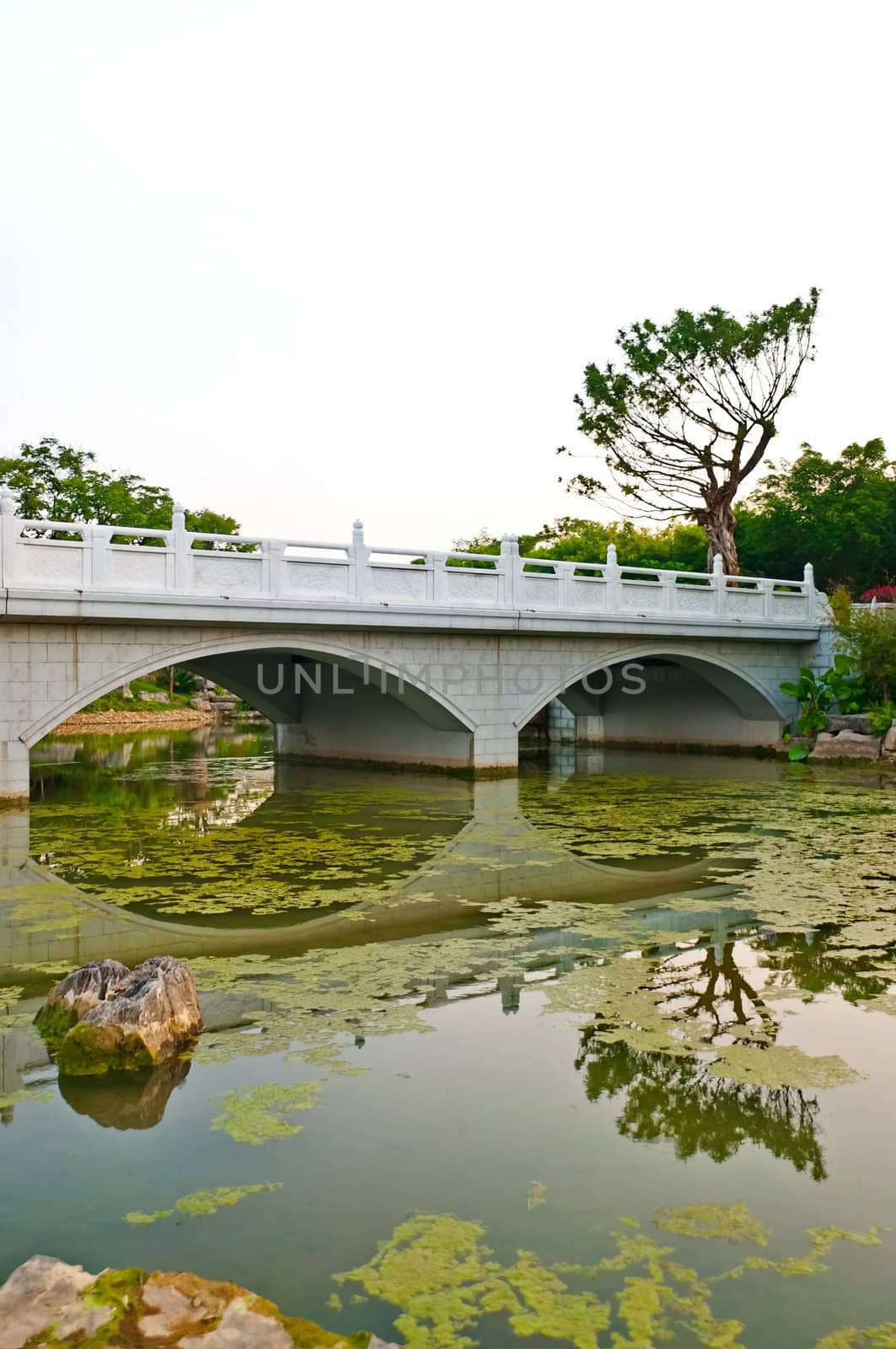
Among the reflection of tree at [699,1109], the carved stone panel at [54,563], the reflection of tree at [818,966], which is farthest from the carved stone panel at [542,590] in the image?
the reflection of tree at [699,1109]

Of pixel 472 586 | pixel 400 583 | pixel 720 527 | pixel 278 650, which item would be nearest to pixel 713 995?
pixel 400 583

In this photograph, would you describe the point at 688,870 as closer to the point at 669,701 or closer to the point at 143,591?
the point at 143,591

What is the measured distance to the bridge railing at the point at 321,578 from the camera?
1035 cm

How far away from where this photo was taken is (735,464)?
21.4 metres

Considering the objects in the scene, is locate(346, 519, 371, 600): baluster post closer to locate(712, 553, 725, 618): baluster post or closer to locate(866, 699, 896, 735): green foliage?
locate(712, 553, 725, 618): baluster post

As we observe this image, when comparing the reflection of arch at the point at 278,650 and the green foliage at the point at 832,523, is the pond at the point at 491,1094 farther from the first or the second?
the green foliage at the point at 832,523

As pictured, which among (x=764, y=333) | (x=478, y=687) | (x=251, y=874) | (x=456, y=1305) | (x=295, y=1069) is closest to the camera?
(x=456, y=1305)

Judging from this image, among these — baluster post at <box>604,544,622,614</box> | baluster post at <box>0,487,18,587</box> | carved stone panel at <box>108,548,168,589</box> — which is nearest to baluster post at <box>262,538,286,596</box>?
carved stone panel at <box>108,548,168,589</box>

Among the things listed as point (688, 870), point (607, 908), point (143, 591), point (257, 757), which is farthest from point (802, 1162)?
point (257, 757)

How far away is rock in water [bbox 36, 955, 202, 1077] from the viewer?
13.6 feet

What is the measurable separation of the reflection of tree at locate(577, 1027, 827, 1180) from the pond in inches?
0.5

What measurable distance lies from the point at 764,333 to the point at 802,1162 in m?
19.0

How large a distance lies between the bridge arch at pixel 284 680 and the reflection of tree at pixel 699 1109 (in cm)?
742

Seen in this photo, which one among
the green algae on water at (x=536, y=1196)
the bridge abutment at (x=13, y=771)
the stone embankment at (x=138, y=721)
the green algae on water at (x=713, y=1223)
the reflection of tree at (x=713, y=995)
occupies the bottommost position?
the green algae on water at (x=713, y=1223)
